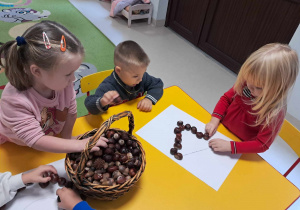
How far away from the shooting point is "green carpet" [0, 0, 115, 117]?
8.97 ft

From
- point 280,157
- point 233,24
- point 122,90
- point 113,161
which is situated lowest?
point 280,157

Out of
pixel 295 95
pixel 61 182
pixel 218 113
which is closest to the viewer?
pixel 61 182

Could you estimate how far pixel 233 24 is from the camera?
279 centimetres

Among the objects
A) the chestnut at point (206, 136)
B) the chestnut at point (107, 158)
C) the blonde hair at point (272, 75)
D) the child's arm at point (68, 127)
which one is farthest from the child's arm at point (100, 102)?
the blonde hair at point (272, 75)

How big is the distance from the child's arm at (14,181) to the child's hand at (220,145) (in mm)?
668

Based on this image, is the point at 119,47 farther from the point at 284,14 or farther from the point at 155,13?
the point at 155,13

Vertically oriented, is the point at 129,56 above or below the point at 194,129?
above

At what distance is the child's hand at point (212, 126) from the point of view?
1095 mm

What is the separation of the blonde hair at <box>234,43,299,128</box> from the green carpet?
1.84 m

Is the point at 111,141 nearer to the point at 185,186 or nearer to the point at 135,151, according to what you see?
the point at 135,151

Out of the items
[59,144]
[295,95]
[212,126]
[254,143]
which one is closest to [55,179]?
[59,144]

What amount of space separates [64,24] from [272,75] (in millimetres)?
3109

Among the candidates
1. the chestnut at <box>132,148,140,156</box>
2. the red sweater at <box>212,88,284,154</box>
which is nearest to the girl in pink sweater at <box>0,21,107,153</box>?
the chestnut at <box>132,148,140,156</box>

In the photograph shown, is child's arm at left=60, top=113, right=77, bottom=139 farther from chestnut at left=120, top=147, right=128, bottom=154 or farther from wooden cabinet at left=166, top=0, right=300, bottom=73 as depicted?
wooden cabinet at left=166, top=0, right=300, bottom=73
